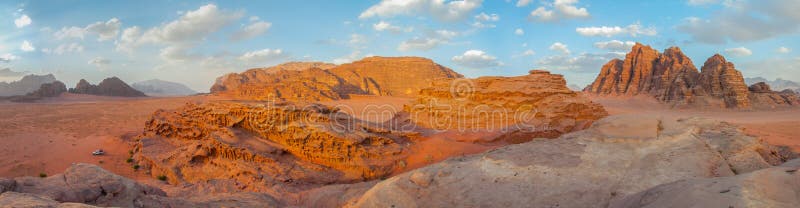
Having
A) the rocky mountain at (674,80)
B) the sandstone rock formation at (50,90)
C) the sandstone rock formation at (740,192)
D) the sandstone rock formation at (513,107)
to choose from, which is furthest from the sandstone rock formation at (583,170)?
the sandstone rock formation at (50,90)

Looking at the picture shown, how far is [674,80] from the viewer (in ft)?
96.9

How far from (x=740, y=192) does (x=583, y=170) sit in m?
2.71

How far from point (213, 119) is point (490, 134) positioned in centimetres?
858

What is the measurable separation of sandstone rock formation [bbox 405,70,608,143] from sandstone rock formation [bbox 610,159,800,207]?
8.52 m

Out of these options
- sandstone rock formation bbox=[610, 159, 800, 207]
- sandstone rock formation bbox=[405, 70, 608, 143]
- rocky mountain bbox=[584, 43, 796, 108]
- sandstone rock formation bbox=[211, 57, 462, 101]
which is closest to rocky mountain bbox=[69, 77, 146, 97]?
sandstone rock formation bbox=[211, 57, 462, 101]

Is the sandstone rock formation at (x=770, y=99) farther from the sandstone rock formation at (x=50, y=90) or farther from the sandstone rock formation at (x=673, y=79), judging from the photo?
the sandstone rock formation at (x=50, y=90)

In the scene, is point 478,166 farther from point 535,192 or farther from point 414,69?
point 414,69

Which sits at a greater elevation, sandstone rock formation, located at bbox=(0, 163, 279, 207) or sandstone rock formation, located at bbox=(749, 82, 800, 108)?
sandstone rock formation, located at bbox=(749, 82, 800, 108)

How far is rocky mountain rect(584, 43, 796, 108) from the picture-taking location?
81.3 feet

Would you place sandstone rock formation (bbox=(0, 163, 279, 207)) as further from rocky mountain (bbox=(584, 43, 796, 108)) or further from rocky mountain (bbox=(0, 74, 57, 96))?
rocky mountain (bbox=(0, 74, 57, 96))

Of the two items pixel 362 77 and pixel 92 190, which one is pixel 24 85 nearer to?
pixel 362 77

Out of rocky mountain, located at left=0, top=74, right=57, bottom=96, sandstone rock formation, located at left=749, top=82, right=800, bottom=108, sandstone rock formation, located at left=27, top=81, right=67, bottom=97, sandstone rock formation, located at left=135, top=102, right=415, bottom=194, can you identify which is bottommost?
sandstone rock formation, located at left=135, top=102, right=415, bottom=194

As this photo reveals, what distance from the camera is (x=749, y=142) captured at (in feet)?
21.1

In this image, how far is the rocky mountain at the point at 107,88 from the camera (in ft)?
134
